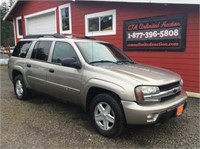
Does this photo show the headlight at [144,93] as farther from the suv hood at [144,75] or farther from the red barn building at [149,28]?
the red barn building at [149,28]

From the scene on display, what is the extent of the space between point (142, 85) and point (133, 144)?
3.42ft

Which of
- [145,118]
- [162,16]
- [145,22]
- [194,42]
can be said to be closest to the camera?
[145,118]

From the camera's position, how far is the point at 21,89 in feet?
20.6

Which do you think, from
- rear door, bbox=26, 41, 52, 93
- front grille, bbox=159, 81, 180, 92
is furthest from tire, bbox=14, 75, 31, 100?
front grille, bbox=159, 81, 180, 92

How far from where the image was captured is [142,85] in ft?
11.6

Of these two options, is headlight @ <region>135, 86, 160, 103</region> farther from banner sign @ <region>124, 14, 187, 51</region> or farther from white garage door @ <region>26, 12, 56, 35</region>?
white garage door @ <region>26, 12, 56, 35</region>

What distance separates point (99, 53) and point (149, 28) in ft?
11.3

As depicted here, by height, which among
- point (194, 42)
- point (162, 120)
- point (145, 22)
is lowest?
point (162, 120)

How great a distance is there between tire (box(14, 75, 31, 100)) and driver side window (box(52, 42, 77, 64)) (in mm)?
1626

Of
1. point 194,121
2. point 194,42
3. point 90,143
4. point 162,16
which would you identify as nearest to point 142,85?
point 90,143

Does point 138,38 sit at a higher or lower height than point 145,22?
lower

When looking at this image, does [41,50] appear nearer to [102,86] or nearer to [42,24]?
[102,86]

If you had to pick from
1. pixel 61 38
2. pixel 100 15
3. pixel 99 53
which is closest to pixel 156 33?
pixel 100 15

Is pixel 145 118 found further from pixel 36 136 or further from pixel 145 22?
pixel 145 22
